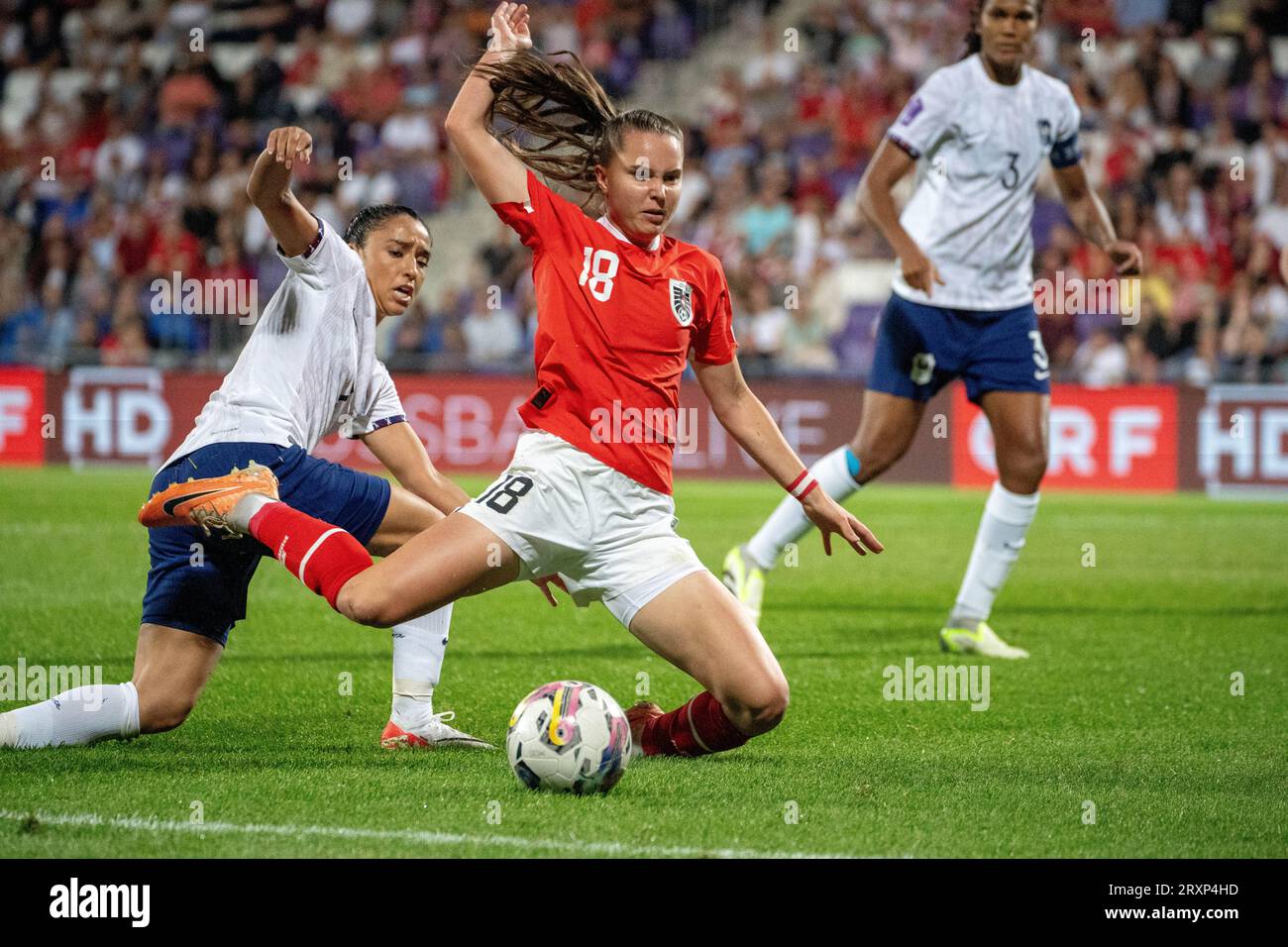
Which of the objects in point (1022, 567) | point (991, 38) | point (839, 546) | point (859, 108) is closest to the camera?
point (991, 38)

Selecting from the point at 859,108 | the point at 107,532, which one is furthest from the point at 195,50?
the point at 107,532

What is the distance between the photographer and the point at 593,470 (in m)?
4.81

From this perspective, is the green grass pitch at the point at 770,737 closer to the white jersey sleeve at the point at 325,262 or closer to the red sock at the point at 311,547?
the red sock at the point at 311,547

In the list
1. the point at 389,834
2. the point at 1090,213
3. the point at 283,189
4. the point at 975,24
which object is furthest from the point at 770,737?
the point at 975,24

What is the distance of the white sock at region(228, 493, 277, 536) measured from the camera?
196 inches

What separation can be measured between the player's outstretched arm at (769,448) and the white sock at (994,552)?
267cm

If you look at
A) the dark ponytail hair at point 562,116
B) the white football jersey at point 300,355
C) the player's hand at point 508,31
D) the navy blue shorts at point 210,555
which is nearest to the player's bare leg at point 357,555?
the navy blue shorts at point 210,555

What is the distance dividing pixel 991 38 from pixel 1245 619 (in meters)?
3.41

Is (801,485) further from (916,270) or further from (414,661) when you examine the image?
(916,270)

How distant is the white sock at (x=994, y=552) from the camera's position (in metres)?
7.71

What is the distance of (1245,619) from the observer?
8.85 m

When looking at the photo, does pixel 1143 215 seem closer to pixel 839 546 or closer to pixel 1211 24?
pixel 1211 24
